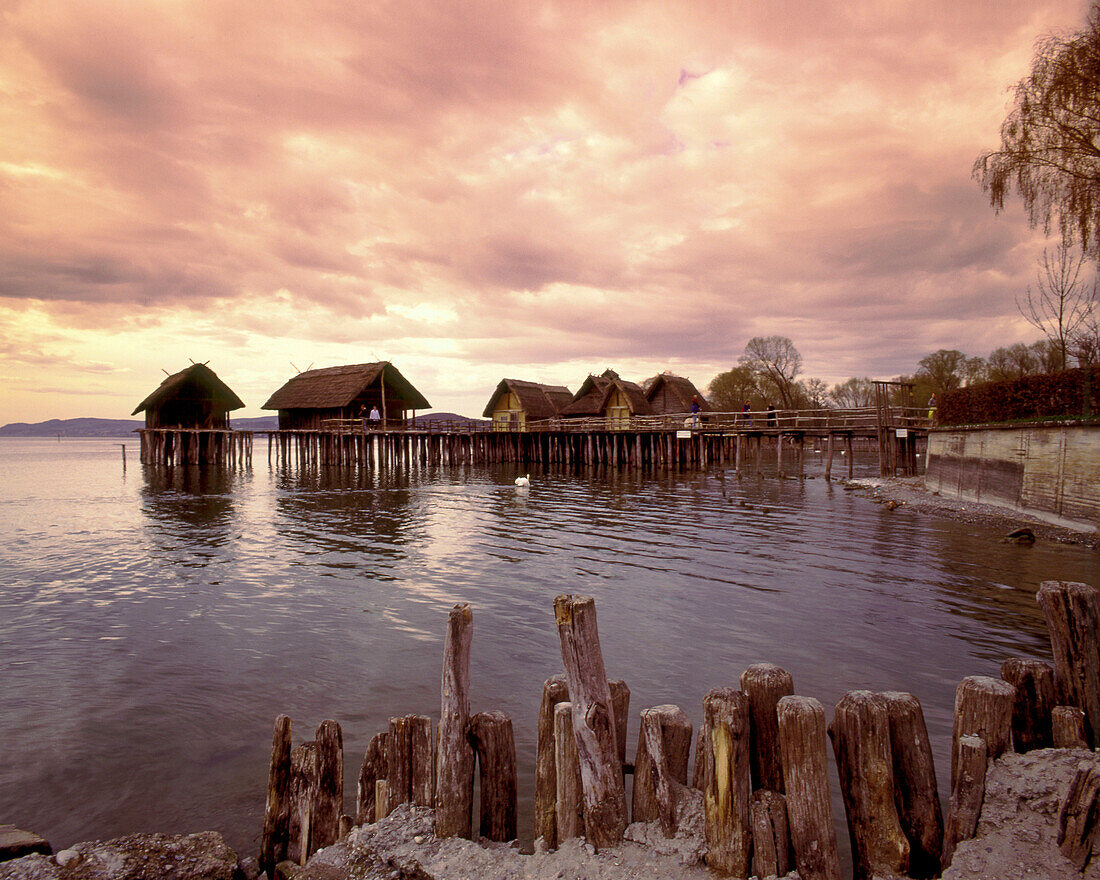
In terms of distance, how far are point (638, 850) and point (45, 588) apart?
11891 mm

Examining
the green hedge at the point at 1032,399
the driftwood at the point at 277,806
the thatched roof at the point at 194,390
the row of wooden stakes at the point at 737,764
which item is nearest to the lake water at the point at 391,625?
the driftwood at the point at 277,806

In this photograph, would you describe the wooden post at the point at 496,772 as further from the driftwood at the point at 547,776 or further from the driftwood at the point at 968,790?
the driftwood at the point at 968,790

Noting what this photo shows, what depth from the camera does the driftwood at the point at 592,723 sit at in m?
2.96

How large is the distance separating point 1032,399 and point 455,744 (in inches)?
659

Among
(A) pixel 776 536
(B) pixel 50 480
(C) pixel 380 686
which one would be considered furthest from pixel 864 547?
(B) pixel 50 480

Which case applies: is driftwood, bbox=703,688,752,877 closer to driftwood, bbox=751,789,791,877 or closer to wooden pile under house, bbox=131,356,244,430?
driftwood, bbox=751,789,791,877

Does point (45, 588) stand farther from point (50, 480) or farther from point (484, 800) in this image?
point (50, 480)

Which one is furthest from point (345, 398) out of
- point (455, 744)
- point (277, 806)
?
point (455, 744)

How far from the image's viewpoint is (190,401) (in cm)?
4156

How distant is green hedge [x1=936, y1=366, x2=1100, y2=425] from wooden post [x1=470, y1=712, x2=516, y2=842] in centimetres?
1459

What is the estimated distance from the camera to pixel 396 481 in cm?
3142

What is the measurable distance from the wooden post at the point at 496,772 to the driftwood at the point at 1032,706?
8.39 feet

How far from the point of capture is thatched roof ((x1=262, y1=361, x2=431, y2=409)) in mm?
40375

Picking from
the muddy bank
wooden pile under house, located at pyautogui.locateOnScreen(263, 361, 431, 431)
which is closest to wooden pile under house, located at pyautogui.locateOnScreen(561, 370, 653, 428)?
wooden pile under house, located at pyautogui.locateOnScreen(263, 361, 431, 431)
